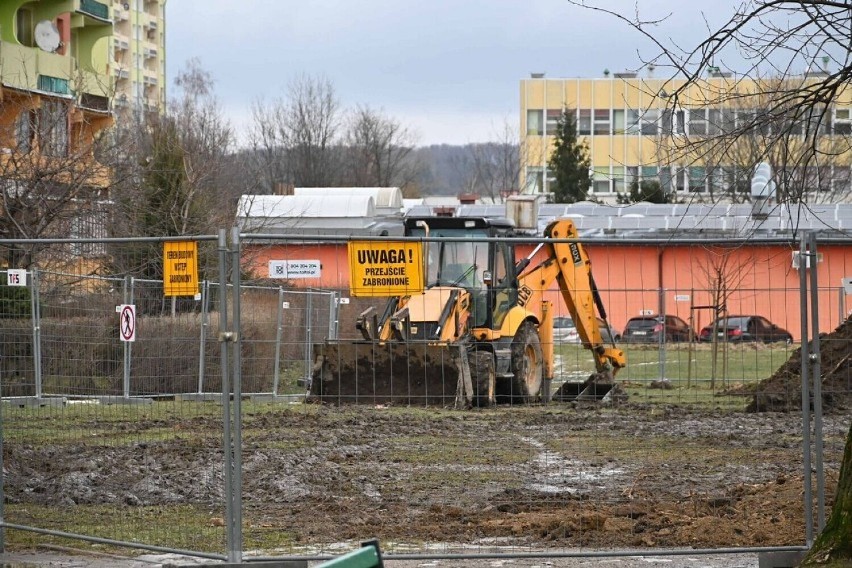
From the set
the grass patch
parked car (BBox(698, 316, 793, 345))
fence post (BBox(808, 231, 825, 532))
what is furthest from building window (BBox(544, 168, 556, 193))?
fence post (BBox(808, 231, 825, 532))

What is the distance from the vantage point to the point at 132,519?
10.9 metres

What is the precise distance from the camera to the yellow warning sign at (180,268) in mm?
8977

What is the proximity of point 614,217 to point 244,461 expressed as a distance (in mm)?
43999

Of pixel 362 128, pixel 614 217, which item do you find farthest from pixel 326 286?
pixel 362 128

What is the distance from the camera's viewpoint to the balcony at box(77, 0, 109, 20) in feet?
150

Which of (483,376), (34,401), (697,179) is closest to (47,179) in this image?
(483,376)

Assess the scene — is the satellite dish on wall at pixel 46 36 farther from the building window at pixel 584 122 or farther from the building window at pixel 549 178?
the building window at pixel 584 122

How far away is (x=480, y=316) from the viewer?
21359 mm

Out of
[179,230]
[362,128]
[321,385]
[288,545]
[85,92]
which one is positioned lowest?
[288,545]

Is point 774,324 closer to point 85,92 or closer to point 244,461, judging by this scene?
point 244,461

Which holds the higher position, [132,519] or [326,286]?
[326,286]

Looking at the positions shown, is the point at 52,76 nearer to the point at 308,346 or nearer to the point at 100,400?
the point at 308,346

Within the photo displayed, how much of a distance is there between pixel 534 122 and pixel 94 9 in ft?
150

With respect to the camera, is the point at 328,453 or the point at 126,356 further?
the point at 328,453
